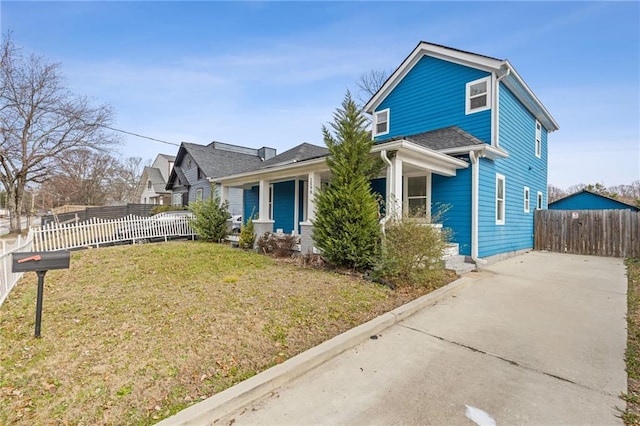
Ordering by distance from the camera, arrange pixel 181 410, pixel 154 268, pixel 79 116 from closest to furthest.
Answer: pixel 181 410 → pixel 154 268 → pixel 79 116

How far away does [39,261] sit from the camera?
321 cm

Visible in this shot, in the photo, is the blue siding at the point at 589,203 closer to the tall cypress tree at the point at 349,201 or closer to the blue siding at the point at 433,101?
the blue siding at the point at 433,101

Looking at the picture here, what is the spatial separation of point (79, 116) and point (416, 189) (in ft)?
77.1

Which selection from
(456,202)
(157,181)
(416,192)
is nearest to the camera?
(456,202)

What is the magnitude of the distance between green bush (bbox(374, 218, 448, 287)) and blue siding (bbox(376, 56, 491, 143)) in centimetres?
555

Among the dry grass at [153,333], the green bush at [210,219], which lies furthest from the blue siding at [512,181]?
the green bush at [210,219]

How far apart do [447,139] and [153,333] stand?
9.03m

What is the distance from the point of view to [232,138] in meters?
27.8

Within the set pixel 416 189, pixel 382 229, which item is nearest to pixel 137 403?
pixel 382 229

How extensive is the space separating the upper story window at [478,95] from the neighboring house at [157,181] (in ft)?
93.4

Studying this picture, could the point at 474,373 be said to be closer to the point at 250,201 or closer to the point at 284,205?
the point at 284,205

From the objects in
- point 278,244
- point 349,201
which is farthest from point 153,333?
point 278,244

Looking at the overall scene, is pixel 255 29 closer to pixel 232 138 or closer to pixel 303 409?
pixel 303 409

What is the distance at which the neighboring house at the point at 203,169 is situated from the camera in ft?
68.9
